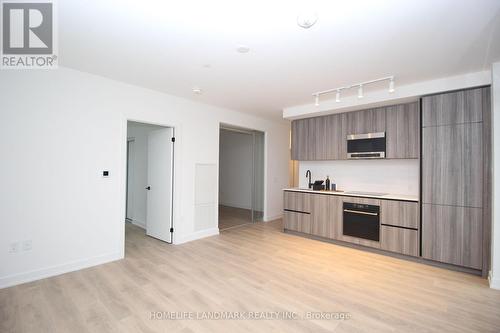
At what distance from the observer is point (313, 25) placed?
217cm

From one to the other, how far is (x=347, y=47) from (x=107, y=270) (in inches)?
158

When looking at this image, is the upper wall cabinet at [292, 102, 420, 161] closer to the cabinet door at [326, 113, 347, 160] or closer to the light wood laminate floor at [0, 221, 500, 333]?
the cabinet door at [326, 113, 347, 160]

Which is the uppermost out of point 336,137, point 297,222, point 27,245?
point 336,137

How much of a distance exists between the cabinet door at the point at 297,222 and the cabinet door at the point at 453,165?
6.64ft

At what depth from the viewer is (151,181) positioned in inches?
189

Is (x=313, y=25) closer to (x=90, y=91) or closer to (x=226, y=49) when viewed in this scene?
(x=226, y=49)

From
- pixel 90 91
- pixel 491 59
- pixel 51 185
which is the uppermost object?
pixel 491 59

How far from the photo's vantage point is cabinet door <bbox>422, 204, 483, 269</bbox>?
3199mm

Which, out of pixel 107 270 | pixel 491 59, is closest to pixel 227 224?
pixel 107 270

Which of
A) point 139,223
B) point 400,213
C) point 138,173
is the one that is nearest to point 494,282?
point 400,213

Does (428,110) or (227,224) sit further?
(227,224)

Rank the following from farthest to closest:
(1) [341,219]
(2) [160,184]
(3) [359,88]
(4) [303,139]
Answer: (4) [303,139], (2) [160,184], (1) [341,219], (3) [359,88]

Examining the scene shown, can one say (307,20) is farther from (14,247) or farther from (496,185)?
(14,247)

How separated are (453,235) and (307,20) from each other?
11.3ft
